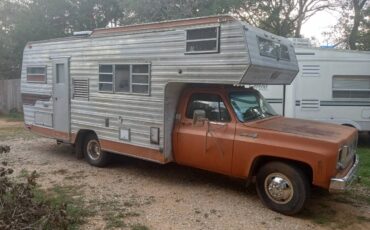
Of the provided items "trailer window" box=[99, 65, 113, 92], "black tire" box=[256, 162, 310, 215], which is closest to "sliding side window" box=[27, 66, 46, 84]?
"trailer window" box=[99, 65, 113, 92]

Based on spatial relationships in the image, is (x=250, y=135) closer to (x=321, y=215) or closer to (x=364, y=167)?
(x=321, y=215)

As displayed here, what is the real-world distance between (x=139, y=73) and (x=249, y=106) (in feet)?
7.11

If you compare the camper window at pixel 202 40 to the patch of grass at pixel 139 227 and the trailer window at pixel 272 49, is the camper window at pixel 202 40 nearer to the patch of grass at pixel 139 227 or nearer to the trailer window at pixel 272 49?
the trailer window at pixel 272 49

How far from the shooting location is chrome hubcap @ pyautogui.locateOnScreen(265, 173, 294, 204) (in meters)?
5.82

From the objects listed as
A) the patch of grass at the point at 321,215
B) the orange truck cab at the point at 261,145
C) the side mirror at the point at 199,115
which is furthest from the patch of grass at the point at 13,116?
the patch of grass at the point at 321,215

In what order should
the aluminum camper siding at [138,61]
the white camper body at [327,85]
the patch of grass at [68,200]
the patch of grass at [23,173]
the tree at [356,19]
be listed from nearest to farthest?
the patch of grass at [68,200] < the aluminum camper siding at [138,61] < the patch of grass at [23,173] < the white camper body at [327,85] < the tree at [356,19]

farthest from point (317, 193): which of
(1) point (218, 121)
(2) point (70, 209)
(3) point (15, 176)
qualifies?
(3) point (15, 176)

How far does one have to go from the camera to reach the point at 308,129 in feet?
20.4

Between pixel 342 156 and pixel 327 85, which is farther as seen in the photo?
pixel 327 85

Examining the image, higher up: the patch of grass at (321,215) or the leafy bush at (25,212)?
the leafy bush at (25,212)

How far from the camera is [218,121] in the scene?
659 cm

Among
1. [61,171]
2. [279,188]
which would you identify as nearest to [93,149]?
[61,171]

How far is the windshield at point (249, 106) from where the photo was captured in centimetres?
659

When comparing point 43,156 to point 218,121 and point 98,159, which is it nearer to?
point 98,159
